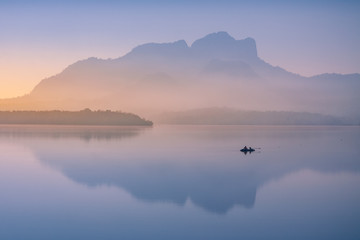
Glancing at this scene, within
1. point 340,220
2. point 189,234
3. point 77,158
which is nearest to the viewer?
point 189,234

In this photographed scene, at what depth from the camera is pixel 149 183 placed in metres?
27.1

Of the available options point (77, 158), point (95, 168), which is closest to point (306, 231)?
point (95, 168)

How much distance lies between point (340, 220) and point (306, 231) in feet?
8.79

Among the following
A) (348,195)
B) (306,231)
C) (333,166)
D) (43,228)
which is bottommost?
(43,228)

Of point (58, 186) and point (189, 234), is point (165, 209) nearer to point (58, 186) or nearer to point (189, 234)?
point (189, 234)

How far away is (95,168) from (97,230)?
1908 cm

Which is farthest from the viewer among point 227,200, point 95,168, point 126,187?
point 95,168

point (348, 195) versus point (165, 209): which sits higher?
point (348, 195)

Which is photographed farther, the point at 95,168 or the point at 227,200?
the point at 95,168

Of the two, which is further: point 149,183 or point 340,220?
point 149,183

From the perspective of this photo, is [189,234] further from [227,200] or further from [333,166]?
[333,166]

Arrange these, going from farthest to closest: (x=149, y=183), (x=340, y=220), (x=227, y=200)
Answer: (x=149, y=183)
(x=227, y=200)
(x=340, y=220)

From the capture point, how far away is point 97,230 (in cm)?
1563

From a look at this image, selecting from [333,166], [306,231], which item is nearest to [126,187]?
[306,231]
